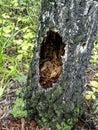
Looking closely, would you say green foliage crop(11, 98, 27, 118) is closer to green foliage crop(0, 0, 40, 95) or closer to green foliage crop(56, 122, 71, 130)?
green foliage crop(0, 0, 40, 95)

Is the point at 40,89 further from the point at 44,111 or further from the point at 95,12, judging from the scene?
the point at 95,12

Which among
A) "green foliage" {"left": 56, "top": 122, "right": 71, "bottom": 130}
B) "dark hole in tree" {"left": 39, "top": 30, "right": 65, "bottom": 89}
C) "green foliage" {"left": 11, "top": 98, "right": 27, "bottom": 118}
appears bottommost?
"green foliage" {"left": 56, "top": 122, "right": 71, "bottom": 130}

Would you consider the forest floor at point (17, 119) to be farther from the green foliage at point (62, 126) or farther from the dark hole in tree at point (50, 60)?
the dark hole in tree at point (50, 60)

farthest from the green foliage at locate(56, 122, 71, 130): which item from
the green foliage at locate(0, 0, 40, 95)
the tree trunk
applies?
the green foliage at locate(0, 0, 40, 95)

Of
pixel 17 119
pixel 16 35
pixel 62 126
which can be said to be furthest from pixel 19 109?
pixel 16 35

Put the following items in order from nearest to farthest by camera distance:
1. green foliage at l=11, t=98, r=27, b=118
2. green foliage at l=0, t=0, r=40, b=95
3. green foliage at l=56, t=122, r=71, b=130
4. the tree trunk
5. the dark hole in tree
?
the tree trunk → the dark hole in tree → green foliage at l=56, t=122, r=71, b=130 → green foliage at l=11, t=98, r=27, b=118 → green foliage at l=0, t=0, r=40, b=95

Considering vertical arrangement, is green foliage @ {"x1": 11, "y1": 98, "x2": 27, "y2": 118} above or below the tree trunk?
below

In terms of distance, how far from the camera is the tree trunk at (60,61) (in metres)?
1.89

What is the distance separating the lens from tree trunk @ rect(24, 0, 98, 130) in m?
1.89

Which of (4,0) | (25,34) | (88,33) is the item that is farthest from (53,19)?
(4,0)

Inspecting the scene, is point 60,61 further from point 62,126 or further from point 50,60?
point 62,126

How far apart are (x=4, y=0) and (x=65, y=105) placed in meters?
2.54

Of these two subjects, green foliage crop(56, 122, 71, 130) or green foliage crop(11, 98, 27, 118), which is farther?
green foliage crop(11, 98, 27, 118)

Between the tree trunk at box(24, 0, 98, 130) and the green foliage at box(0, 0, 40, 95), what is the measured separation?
0.42m
